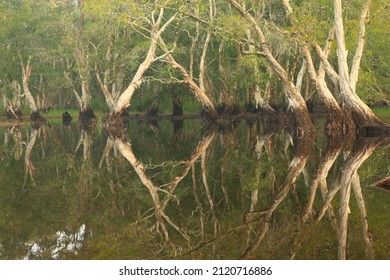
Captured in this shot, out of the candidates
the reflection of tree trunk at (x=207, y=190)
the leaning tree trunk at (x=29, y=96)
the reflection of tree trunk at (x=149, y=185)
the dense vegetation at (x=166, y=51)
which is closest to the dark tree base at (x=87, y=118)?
the dense vegetation at (x=166, y=51)

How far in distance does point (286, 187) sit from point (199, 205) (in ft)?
7.12

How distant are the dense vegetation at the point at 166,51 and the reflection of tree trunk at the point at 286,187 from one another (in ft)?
29.5

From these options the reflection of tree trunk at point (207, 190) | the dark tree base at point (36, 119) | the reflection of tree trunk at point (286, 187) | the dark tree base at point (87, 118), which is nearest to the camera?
the reflection of tree trunk at point (286, 187)

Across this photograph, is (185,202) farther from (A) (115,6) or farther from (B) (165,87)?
(B) (165,87)

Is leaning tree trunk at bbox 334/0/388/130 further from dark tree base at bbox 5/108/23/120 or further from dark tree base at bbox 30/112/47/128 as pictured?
dark tree base at bbox 5/108/23/120

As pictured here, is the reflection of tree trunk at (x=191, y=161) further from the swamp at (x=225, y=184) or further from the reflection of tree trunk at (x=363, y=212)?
the reflection of tree trunk at (x=363, y=212)

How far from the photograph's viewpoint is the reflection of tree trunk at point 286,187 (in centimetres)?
844

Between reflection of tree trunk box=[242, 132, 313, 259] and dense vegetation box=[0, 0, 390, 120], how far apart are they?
8988mm

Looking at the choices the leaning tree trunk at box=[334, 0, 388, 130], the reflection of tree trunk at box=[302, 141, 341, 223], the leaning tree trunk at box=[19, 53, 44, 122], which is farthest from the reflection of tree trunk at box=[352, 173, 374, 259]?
the leaning tree trunk at box=[19, 53, 44, 122]

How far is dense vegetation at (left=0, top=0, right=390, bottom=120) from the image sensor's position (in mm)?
33750

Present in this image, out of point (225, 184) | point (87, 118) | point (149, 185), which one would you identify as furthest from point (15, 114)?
point (225, 184)

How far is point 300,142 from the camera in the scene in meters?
24.5

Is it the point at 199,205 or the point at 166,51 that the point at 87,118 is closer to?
the point at 166,51

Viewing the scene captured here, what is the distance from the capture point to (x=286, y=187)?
12992 millimetres
